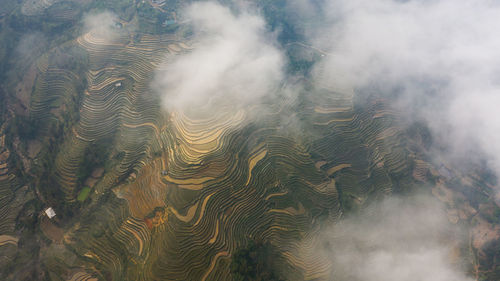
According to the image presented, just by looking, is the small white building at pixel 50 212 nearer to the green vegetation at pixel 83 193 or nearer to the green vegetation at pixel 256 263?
the green vegetation at pixel 83 193

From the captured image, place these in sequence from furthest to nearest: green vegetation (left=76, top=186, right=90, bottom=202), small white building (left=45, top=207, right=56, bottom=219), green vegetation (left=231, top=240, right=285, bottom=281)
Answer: green vegetation (left=76, top=186, right=90, bottom=202) → small white building (left=45, top=207, right=56, bottom=219) → green vegetation (left=231, top=240, right=285, bottom=281)

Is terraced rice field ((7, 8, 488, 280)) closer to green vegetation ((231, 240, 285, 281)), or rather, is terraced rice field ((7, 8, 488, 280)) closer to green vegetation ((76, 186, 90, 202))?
green vegetation ((76, 186, 90, 202))

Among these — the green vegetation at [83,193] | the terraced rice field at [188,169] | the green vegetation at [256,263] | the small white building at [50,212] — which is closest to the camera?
the green vegetation at [256,263]

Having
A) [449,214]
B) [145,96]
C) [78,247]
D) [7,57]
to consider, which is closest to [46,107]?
[7,57]

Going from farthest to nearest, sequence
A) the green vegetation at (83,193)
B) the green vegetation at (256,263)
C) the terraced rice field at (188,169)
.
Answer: the green vegetation at (83,193), the terraced rice field at (188,169), the green vegetation at (256,263)

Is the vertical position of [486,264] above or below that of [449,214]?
below

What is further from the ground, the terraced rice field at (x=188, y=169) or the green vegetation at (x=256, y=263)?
the terraced rice field at (x=188, y=169)

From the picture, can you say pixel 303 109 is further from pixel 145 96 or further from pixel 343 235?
pixel 145 96

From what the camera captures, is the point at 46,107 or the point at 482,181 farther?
the point at 482,181

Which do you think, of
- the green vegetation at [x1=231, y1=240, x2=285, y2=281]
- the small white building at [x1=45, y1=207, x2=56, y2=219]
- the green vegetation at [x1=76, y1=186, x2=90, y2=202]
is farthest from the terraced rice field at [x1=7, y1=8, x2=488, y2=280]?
the small white building at [x1=45, y1=207, x2=56, y2=219]

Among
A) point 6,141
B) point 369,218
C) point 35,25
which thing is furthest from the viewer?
point 35,25

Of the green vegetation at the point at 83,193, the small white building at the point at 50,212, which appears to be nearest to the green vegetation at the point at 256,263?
the green vegetation at the point at 83,193
